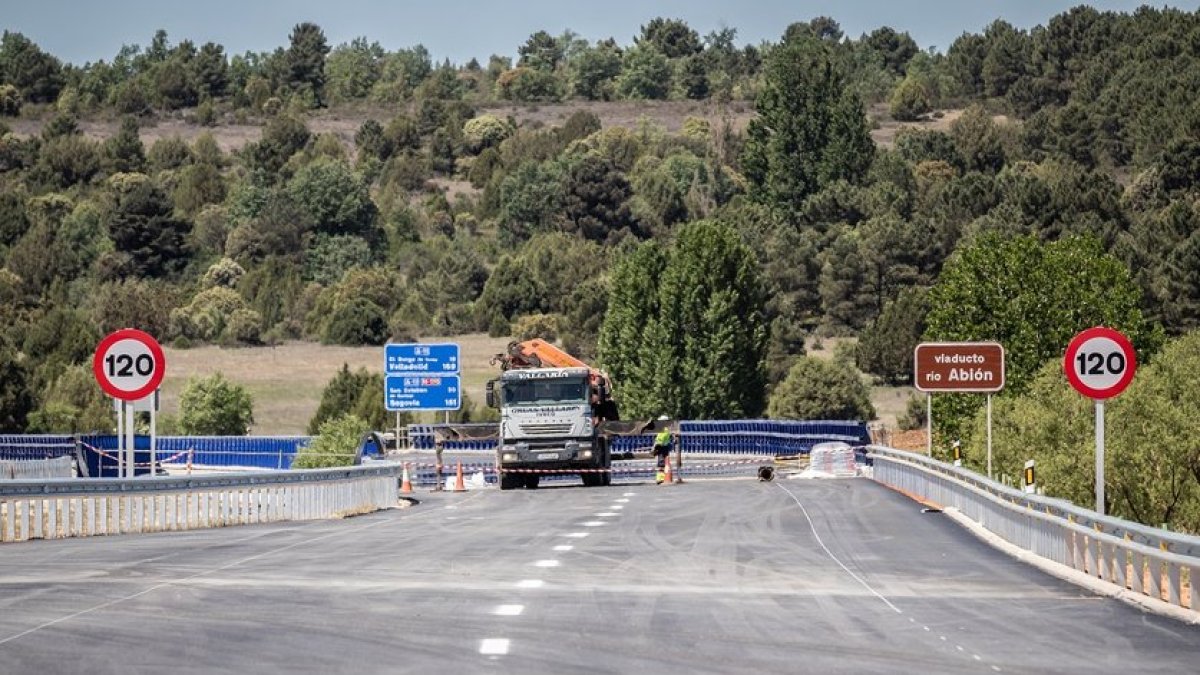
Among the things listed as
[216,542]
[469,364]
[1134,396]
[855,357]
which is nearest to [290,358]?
[469,364]

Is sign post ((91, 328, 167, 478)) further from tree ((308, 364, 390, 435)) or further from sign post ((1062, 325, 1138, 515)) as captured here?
tree ((308, 364, 390, 435))

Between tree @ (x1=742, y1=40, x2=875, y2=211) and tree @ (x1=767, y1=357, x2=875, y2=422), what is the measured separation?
258 feet

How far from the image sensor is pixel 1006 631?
58.9 ft

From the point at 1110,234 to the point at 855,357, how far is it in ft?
56.2

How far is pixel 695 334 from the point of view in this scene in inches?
4392

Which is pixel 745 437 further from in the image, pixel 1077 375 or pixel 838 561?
pixel 838 561

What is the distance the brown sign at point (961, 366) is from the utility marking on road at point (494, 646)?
26776 millimetres

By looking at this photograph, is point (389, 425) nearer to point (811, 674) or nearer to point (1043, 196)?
point (1043, 196)

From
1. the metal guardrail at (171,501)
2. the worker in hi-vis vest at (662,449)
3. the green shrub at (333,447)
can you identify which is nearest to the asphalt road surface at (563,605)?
the metal guardrail at (171,501)

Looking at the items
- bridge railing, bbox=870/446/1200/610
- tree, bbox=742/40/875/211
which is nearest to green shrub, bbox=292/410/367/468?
bridge railing, bbox=870/446/1200/610

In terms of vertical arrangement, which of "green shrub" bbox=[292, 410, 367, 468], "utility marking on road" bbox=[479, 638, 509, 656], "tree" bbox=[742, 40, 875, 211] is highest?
"tree" bbox=[742, 40, 875, 211]

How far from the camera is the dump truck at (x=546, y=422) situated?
170 ft

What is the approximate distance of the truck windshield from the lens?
5169 cm

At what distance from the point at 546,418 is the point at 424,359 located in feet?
73.0
